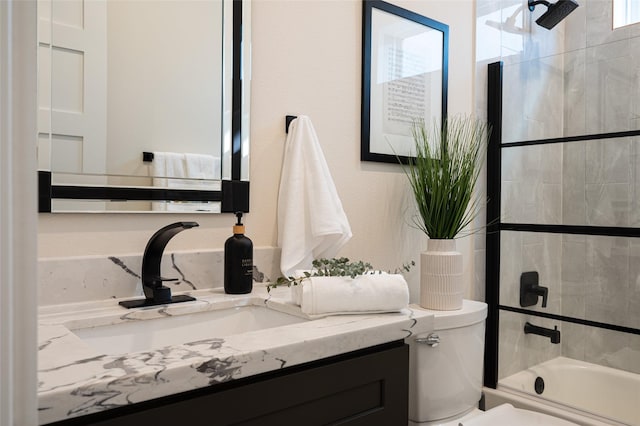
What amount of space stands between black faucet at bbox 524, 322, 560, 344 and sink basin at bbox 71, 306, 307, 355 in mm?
1215

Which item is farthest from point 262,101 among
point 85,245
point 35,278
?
point 35,278

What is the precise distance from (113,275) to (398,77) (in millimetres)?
1164

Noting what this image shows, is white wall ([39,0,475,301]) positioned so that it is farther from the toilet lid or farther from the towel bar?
the toilet lid

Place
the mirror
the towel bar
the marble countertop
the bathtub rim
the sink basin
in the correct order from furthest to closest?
the bathtub rim → the towel bar → the mirror → the sink basin → the marble countertop

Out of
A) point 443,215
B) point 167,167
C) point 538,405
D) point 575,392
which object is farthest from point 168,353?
point 575,392

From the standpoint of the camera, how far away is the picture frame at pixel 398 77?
1716 mm

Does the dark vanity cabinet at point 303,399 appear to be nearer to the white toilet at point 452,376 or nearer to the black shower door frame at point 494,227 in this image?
the white toilet at point 452,376

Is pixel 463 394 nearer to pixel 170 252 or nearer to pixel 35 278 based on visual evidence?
pixel 170 252

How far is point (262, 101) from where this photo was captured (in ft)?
4.78

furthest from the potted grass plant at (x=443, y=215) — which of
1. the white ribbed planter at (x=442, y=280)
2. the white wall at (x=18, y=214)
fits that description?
the white wall at (x=18, y=214)

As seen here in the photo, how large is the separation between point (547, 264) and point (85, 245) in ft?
5.27

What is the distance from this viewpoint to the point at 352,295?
111 cm

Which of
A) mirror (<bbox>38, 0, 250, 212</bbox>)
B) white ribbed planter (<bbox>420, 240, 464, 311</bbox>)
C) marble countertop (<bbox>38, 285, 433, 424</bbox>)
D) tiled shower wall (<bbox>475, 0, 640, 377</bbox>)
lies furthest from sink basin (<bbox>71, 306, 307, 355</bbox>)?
tiled shower wall (<bbox>475, 0, 640, 377</bbox>)

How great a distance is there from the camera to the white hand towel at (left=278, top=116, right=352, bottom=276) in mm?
1422
